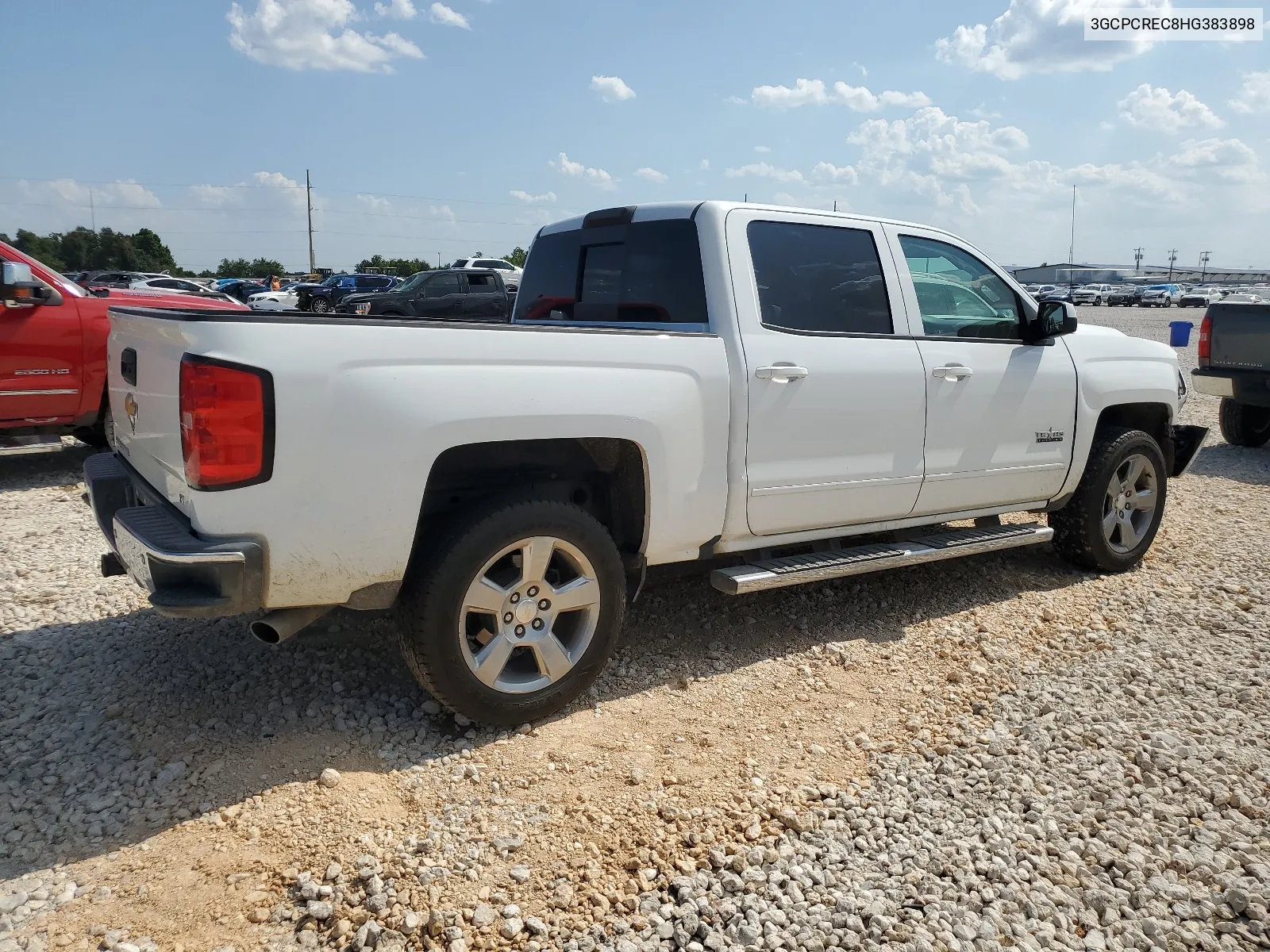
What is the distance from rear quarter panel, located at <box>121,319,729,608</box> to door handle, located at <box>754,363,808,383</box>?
471mm

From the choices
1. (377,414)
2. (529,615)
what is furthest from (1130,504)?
(377,414)

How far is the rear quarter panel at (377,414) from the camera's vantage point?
2.81m

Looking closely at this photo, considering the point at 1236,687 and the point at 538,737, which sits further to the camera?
the point at 1236,687

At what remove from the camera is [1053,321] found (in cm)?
482

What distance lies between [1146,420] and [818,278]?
2.83m

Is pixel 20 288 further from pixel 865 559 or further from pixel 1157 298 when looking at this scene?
pixel 1157 298

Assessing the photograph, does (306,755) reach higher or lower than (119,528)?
lower

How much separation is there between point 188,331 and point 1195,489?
8.05m

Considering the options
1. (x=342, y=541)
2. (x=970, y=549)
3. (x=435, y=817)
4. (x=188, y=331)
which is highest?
(x=188, y=331)

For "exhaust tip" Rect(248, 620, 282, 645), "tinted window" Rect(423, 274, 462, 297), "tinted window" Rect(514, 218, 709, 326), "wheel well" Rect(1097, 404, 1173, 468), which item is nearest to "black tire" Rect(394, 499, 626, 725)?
"exhaust tip" Rect(248, 620, 282, 645)

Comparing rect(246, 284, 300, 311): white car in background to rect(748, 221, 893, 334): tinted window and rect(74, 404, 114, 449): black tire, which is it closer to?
rect(74, 404, 114, 449): black tire

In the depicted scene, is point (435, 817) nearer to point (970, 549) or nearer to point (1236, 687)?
point (970, 549)

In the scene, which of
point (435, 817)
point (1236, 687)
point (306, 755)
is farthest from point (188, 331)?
point (1236, 687)

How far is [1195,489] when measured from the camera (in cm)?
802
